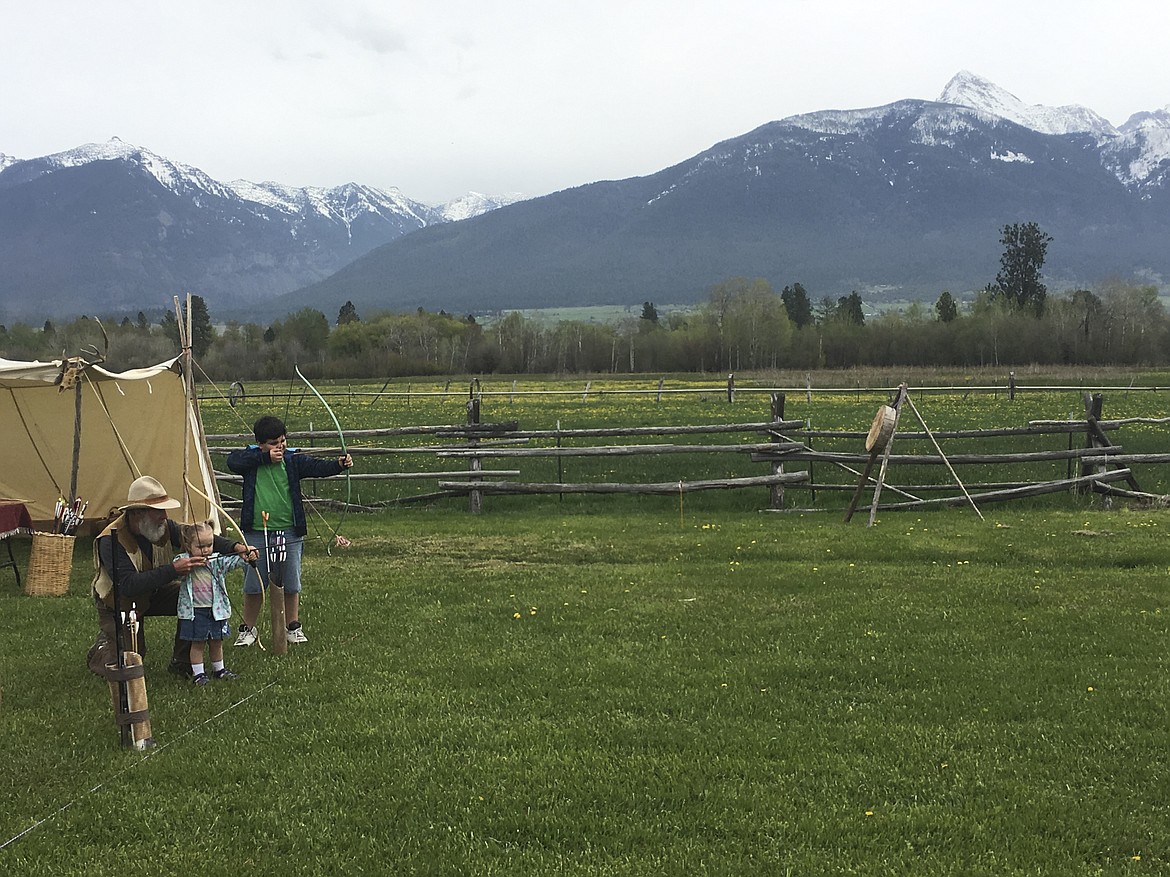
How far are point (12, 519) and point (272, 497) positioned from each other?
19.2ft

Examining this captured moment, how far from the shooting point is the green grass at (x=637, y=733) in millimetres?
4320

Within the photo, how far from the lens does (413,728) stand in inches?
225

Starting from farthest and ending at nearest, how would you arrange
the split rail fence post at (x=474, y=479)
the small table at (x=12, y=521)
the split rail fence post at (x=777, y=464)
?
1. the split rail fence post at (x=474, y=479)
2. the split rail fence post at (x=777, y=464)
3. the small table at (x=12, y=521)

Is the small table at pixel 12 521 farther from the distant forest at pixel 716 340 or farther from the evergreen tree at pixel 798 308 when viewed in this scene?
the evergreen tree at pixel 798 308

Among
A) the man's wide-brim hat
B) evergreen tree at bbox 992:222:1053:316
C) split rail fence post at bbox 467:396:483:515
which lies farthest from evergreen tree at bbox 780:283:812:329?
the man's wide-brim hat

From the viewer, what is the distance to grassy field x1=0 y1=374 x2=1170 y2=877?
4.32m

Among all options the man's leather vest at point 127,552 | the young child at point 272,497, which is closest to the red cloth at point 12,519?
the young child at point 272,497

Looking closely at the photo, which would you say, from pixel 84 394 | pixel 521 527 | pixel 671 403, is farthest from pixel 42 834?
pixel 671 403

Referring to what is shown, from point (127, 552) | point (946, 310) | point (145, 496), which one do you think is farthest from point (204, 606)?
point (946, 310)

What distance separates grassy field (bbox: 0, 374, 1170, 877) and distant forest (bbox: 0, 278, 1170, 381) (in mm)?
73103

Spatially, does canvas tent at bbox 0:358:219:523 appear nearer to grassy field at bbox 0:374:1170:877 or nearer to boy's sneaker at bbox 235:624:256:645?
grassy field at bbox 0:374:1170:877

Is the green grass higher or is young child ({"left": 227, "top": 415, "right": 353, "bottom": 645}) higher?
young child ({"left": 227, "top": 415, "right": 353, "bottom": 645})

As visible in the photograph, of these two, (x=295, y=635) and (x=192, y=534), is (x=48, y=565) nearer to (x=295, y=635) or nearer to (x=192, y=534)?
(x=295, y=635)

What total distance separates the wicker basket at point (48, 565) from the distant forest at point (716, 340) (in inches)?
2776
